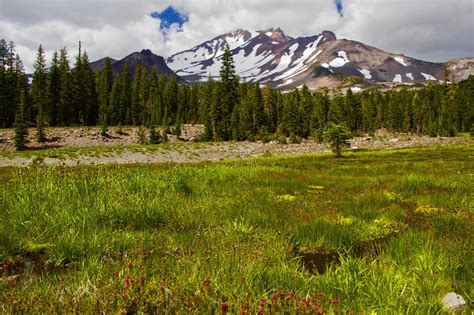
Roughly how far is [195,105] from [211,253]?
421ft

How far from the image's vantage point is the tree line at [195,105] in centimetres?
8094

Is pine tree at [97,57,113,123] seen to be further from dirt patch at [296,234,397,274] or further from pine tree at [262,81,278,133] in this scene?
dirt patch at [296,234,397,274]

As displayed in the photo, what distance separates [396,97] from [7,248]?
16091 cm

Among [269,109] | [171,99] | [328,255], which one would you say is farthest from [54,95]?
[328,255]

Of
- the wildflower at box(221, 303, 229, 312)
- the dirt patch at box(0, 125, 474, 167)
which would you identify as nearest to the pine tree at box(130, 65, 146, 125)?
the dirt patch at box(0, 125, 474, 167)

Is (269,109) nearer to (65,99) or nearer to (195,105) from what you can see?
(195,105)

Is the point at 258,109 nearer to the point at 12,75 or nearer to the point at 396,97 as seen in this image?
the point at 12,75

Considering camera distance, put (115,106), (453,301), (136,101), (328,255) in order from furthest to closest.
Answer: (136,101) < (115,106) < (328,255) < (453,301)

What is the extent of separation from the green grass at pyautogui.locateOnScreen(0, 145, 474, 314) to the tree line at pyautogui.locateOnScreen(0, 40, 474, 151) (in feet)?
198

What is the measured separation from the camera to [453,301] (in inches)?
128

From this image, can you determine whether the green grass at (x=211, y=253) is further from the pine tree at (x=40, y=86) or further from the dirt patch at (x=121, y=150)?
the pine tree at (x=40, y=86)

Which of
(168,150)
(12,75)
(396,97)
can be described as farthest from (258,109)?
(396,97)

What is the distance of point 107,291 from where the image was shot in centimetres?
282

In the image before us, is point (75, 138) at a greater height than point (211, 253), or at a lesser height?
lesser
